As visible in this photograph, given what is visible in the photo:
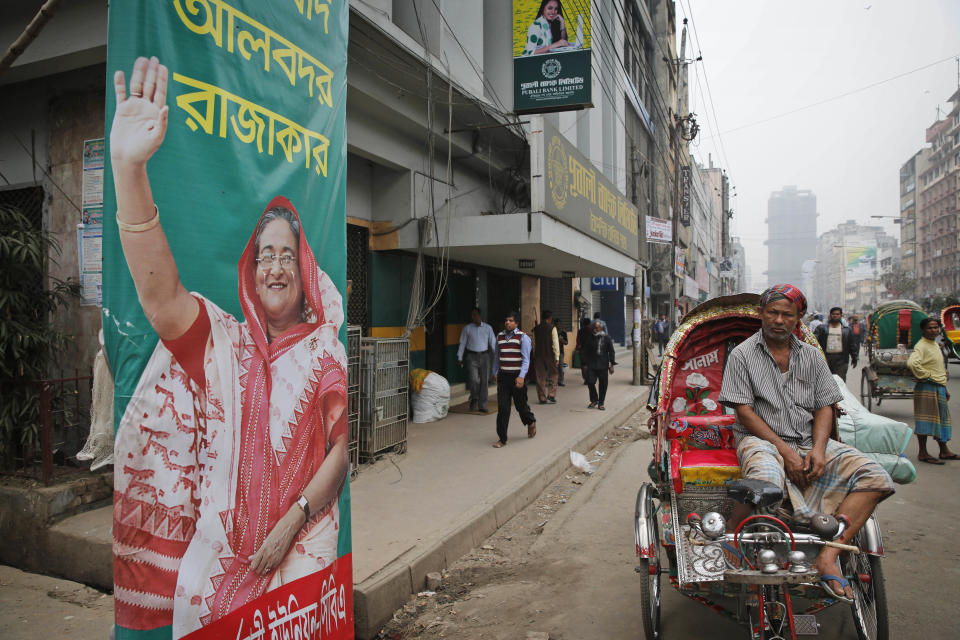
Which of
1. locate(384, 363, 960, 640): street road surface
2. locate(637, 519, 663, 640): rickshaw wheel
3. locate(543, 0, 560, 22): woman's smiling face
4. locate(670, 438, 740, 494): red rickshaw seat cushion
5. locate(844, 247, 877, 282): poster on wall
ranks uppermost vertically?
locate(844, 247, 877, 282): poster on wall

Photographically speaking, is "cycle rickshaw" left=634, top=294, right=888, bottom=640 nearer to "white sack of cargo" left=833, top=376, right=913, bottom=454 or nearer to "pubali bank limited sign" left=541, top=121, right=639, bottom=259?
"white sack of cargo" left=833, top=376, right=913, bottom=454

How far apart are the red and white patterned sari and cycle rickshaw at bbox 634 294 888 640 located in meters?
1.87

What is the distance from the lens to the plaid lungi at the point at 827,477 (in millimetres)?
2932

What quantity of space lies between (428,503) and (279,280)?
11.4 feet

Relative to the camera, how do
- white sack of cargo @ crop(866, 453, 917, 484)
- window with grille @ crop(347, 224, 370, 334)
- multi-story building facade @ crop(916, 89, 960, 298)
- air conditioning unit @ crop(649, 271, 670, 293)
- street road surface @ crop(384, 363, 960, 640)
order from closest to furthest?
street road surface @ crop(384, 363, 960, 640)
white sack of cargo @ crop(866, 453, 917, 484)
window with grille @ crop(347, 224, 370, 334)
air conditioning unit @ crop(649, 271, 670, 293)
multi-story building facade @ crop(916, 89, 960, 298)

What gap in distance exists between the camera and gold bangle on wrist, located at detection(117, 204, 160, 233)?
2.14m

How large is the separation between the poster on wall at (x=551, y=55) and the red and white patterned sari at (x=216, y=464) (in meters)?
7.79

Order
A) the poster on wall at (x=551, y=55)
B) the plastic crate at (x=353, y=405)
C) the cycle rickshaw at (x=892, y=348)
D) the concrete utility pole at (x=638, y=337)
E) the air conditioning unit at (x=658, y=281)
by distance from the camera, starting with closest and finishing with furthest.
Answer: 1. the plastic crate at (x=353, y=405)
2. the poster on wall at (x=551, y=55)
3. the cycle rickshaw at (x=892, y=348)
4. the concrete utility pole at (x=638, y=337)
5. the air conditioning unit at (x=658, y=281)

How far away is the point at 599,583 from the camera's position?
13.7 ft

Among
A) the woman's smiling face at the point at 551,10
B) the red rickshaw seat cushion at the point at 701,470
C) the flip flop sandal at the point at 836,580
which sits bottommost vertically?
the flip flop sandal at the point at 836,580

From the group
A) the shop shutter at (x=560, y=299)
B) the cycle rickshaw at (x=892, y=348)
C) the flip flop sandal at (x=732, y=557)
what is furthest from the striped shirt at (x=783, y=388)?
the shop shutter at (x=560, y=299)

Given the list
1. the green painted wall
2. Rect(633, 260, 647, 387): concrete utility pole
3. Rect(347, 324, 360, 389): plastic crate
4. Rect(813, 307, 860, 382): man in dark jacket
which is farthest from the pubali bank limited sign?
Rect(813, 307, 860, 382): man in dark jacket

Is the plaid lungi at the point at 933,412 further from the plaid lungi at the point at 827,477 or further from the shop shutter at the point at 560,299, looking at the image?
the shop shutter at the point at 560,299

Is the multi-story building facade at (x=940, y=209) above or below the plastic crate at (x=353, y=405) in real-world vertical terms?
above
